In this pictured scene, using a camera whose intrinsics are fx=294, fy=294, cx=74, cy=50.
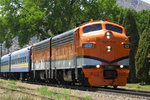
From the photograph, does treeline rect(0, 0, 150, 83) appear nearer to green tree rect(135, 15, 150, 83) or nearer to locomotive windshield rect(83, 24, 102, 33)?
green tree rect(135, 15, 150, 83)

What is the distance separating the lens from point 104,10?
41562 millimetres

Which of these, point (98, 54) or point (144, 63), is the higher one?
point (98, 54)

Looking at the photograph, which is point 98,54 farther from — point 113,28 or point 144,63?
point 144,63

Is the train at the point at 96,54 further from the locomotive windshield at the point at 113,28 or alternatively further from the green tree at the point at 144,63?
the green tree at the point at 144,63

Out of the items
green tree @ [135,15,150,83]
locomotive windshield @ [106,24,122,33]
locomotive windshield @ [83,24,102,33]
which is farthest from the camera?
green tree @ [135,15,150,83]

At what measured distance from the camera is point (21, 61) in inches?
1169

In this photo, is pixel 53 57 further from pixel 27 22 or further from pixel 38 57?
pixel 27 22

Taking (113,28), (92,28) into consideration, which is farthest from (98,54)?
(113,28)

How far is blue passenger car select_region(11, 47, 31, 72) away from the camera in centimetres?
2692

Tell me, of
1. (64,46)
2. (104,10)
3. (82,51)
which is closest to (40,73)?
(64,46)

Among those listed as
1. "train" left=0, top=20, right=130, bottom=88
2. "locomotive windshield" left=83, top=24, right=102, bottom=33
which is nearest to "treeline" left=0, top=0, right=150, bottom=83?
"train" left=0, top=20, right=130, bottom=88

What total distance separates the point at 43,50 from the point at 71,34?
611 centimetres

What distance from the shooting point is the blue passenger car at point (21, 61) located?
2692 cm

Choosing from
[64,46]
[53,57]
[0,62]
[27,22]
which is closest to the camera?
[64,46]
